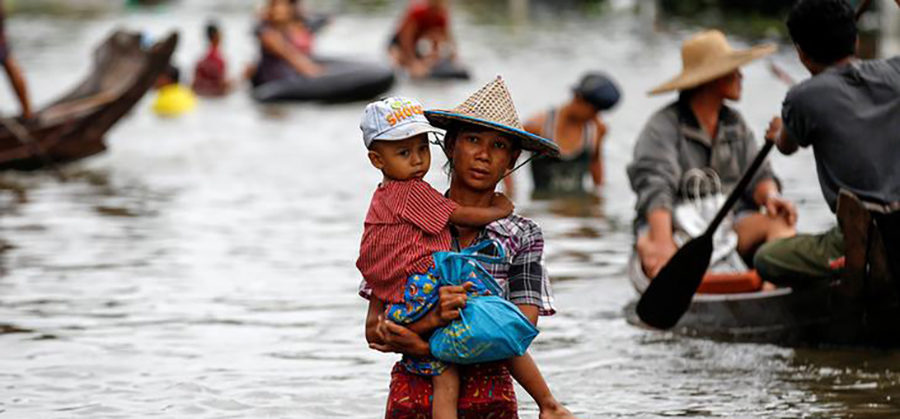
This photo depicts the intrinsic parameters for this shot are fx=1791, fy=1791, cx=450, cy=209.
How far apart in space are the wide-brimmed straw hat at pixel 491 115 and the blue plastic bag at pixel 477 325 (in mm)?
347

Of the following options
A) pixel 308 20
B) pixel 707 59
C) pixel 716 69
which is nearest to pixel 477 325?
pixel 716 69

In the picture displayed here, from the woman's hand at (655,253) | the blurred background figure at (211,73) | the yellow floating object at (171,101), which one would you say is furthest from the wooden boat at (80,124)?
the woman's hand at (655,253)

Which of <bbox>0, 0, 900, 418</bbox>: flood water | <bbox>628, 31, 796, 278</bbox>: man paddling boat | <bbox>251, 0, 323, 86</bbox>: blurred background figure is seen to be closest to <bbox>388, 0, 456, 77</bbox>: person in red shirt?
<bbox>251, 0, 323, 86</bbox>: blurred background figure

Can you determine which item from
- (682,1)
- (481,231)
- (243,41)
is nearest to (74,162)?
(481,231)

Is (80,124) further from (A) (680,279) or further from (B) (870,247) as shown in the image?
(B) (870,247)

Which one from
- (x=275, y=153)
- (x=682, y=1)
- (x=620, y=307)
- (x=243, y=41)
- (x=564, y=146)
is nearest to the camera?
(x=620, y=307)

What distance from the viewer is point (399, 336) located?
4.71 meters

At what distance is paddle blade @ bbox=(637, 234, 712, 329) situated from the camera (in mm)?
7203

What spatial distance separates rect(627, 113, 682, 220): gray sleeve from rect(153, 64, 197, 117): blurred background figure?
37.7 feet

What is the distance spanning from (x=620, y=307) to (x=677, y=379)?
Result: 166 centimetres

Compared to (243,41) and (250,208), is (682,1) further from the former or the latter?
(250,208)

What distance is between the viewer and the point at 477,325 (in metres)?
4.60

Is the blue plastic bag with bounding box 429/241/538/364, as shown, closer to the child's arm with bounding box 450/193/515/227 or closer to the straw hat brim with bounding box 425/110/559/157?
the child's arm with bounding box 450/193/515/227

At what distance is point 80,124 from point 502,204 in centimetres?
978
